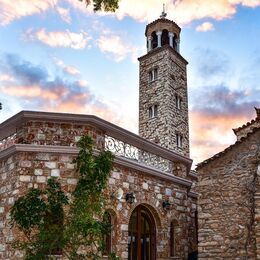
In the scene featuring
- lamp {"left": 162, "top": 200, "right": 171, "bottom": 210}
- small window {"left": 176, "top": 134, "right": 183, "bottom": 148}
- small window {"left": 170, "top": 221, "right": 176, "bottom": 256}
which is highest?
small window {"left": 176, "top": 134, "right": 183, "bottom": 148}

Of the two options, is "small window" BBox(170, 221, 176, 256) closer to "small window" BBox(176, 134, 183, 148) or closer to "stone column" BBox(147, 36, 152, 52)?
"small window" BBox(176, 134, 183, 148)

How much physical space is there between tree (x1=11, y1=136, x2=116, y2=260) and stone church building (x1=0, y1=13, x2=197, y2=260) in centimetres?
36

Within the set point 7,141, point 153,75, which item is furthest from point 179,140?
point 7,141

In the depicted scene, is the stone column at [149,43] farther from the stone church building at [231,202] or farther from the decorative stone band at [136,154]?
the stone church building at [231,202]

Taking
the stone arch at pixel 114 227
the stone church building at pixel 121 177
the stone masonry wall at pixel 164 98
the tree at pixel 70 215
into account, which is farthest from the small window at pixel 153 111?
the tree at pixel 70 215

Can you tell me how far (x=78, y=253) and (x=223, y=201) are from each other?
432 cm

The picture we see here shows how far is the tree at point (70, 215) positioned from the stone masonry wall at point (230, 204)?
3.15 metres

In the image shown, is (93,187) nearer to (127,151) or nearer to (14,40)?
(127,151)

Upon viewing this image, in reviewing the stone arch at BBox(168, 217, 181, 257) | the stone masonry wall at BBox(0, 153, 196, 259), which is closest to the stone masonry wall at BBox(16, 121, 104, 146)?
the stone masonry wall at BBox(0, 153, 196, 259)

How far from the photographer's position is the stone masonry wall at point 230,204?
11.0 metres

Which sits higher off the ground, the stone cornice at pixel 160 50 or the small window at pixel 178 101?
the stone cornice at pixel 160 50

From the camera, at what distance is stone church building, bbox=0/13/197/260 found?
1012cm

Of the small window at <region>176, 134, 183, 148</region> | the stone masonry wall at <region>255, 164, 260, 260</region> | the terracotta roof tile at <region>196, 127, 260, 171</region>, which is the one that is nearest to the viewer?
the stone masonry wall at <region>255, 164, 260, 260</region>

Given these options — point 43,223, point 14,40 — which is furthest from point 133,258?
point 14,40
